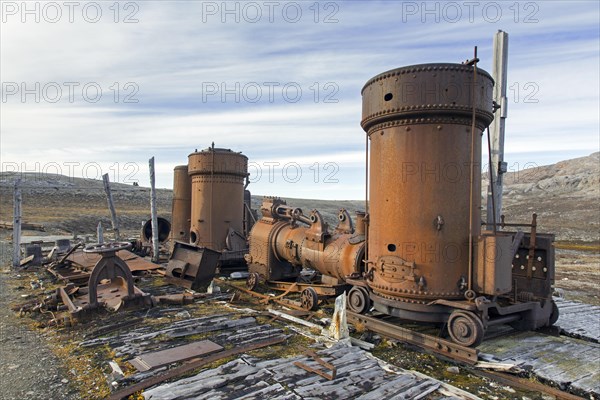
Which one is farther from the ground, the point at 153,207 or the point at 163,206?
the point at 153,207

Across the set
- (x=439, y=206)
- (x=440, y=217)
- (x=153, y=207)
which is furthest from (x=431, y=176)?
(x=153, y=207)

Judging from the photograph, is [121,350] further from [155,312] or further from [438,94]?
[438,94]

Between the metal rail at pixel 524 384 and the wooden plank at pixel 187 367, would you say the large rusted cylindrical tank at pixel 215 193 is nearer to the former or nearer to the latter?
the wooden plank at pixel 187 367

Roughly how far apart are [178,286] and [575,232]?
126ft

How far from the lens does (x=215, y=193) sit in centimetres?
1391

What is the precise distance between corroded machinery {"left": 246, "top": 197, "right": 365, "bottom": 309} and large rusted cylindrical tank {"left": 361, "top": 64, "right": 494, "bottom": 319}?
5.45ft

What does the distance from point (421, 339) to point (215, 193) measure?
9486mm

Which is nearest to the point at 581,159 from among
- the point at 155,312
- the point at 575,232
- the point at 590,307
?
the point at 575,232

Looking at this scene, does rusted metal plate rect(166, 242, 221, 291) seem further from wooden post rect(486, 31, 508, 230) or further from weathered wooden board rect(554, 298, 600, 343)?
weathered wooden board rect(554, 298, 600, 343)

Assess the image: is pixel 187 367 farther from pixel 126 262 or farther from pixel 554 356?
pixel 126 262

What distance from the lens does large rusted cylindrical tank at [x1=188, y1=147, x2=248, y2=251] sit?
13.9 meters

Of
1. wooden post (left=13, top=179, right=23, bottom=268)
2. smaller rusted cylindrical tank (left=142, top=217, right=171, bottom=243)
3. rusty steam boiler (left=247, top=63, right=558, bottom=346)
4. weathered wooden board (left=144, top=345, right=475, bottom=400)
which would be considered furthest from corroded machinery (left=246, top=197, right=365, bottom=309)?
wooden post (left=13, top=179, right=23, bottom=268)

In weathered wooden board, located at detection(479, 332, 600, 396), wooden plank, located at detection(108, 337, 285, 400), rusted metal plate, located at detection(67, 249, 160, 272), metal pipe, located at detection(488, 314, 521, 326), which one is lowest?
weathered wooden board, located at detection(479, 332, 600, 396)

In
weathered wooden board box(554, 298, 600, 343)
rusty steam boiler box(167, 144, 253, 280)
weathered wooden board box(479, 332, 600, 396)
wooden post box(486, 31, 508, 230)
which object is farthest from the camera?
rusty steam boiler box(167, 144, 253, 280)
